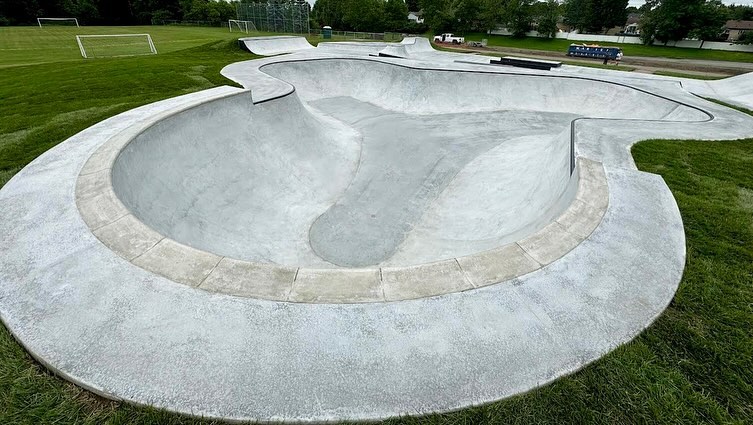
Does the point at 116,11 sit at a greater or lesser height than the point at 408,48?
greater

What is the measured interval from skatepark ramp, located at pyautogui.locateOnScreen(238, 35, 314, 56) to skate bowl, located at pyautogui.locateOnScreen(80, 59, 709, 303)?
Result: 46.7 feet

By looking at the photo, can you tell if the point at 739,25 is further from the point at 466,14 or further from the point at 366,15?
the point at 366,15

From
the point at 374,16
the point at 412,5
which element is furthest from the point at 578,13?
the point at 412,5

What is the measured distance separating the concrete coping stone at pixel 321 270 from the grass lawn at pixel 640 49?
1968 inches

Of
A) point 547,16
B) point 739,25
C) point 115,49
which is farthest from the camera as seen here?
point 739,25

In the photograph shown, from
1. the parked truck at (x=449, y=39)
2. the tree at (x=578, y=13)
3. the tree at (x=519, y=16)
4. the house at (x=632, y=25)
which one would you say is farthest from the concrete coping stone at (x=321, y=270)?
the house at (x=632, y=25)

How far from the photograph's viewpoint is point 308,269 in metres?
4.24

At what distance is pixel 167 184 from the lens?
8.04m

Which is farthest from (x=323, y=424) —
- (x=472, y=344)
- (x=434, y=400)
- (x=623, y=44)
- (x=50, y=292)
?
(x=623, y=44)

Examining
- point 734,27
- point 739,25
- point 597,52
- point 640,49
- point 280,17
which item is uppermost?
point 739,25

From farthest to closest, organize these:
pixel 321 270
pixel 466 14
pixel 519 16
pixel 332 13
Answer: pixel 332 13 → pixel 466 14 → pixel 519 16 → pixel 321 270

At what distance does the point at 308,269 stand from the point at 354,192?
7.67 meters

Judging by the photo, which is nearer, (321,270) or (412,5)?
(321,270)

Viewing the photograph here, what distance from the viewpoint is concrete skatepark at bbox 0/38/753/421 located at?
298 cm
